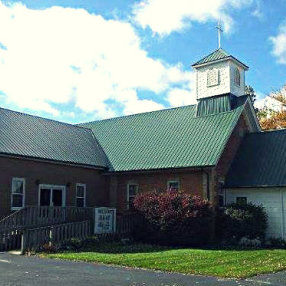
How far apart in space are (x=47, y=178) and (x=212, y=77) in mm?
12855

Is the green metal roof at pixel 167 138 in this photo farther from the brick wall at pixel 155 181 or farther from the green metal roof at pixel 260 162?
the green metal roof at pixel 260 162

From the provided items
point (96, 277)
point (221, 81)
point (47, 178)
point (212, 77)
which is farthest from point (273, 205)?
point (96, 277)

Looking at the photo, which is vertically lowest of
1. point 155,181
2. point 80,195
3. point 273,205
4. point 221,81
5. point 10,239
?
point 10,239

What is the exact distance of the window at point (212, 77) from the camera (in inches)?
1225

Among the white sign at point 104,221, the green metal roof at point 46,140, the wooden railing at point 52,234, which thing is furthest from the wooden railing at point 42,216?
the green metal roof at point 46,140

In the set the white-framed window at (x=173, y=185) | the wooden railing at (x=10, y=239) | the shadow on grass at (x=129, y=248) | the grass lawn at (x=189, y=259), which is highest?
the white-framed window at (x=173, y=185)

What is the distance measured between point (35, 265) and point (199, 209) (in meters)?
9.96

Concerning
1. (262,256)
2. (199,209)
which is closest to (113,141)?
(199,209)

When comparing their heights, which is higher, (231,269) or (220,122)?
(220,122)

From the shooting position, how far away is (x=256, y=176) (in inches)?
1013

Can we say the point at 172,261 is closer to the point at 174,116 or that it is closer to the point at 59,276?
the point at 59,276

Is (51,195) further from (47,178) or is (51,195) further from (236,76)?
(236,76)

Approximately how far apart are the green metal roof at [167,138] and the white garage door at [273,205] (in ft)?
9.85

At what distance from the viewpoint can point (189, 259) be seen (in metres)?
17.4
